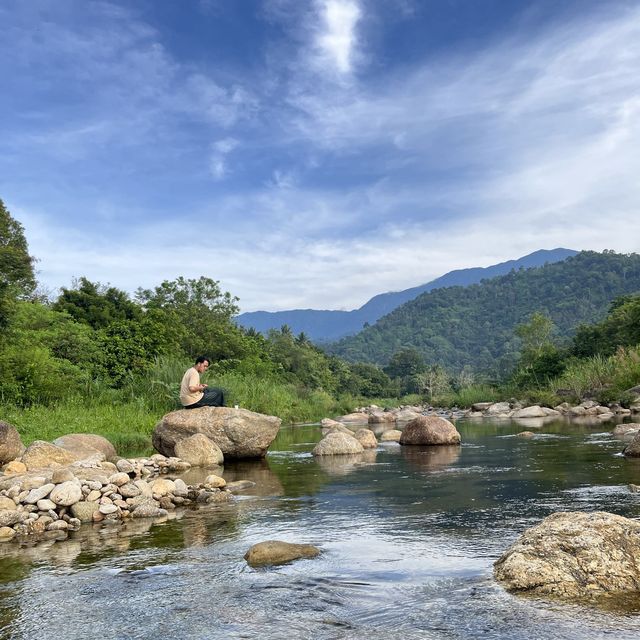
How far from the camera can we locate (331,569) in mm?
5605

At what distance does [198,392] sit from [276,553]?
9454 millimetres

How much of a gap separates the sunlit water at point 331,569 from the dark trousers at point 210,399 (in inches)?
188

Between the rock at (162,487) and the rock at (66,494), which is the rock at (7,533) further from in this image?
the rock at (162,487)

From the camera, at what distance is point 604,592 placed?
15.1 ft

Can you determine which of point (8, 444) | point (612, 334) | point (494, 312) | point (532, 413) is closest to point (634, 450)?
point (8, 444)

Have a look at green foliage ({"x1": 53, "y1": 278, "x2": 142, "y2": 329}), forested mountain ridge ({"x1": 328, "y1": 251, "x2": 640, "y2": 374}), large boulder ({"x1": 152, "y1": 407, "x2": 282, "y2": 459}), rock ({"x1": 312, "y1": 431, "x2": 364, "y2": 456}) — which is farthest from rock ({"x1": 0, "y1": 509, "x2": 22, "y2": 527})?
forested mountain ridge ({"x1": 328, "y1": 251, "x2": 640, "y2": 374})

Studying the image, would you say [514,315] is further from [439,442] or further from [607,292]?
[439,442]

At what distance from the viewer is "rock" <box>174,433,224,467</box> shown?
1368cm

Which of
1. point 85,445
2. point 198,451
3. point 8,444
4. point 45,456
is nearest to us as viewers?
point 45,456

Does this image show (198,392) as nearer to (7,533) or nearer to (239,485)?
(239,485)

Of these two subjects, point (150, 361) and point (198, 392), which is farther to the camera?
point (150, 361)

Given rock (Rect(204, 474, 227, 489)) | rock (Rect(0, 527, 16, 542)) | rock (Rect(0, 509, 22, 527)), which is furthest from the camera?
rock (Rect(204, 474, 227, 489))

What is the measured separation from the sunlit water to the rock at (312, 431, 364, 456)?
13.9 ft

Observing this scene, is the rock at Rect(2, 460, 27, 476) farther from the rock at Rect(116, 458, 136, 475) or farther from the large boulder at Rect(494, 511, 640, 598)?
the large boulder at Rect(494, 511, 640, 598)
